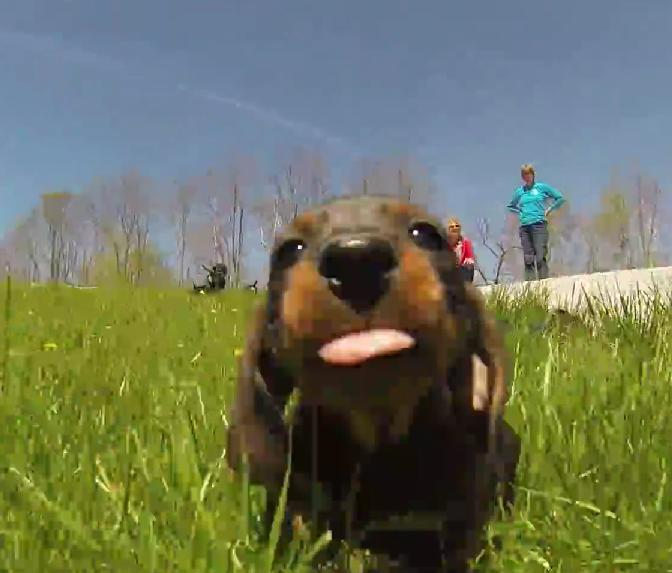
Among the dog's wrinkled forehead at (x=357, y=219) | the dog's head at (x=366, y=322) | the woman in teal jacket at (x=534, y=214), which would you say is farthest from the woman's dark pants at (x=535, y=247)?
the dog's head at (x=366, y=322)

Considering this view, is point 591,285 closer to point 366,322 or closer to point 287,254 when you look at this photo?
point 287,254

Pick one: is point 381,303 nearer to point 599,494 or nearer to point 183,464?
point 183,464

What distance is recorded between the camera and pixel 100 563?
4.07 feet

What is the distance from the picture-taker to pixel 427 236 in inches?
54.1

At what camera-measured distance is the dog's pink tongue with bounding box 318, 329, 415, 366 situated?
1.11 metres

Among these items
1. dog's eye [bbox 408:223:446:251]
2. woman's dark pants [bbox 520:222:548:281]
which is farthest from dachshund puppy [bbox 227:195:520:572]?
woman's dark pants [bbox 520:222:548:281]

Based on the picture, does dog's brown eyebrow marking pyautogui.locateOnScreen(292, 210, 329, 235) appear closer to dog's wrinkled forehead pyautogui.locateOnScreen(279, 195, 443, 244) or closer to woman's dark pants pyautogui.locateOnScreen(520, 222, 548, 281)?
dog's wrinkled forehead pyautogui.locateOnScreen(279, 195, 443, 244)

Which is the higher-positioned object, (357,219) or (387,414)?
(357,219)

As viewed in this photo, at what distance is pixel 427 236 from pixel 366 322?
0.94 feet

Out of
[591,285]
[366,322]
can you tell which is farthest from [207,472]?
[591,285]

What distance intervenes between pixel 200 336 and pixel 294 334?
3678 millimetres

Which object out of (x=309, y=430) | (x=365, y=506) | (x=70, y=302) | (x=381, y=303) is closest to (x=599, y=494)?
(x=365, y=506)

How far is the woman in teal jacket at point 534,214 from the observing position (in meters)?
10.1

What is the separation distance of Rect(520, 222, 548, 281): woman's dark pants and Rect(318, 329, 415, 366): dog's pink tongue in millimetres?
9132
